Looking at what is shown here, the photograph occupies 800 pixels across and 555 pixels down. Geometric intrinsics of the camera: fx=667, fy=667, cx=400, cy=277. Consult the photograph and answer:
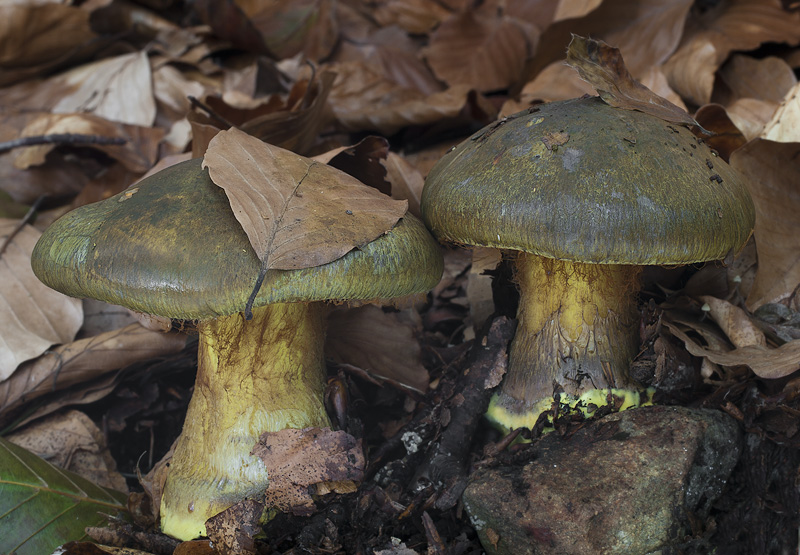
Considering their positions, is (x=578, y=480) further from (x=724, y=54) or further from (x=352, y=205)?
(x=724, y=54)

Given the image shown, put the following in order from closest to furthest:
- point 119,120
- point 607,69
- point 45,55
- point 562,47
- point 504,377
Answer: point 607,69, point 504,377, point 562,47, point 119,120, point 45,55

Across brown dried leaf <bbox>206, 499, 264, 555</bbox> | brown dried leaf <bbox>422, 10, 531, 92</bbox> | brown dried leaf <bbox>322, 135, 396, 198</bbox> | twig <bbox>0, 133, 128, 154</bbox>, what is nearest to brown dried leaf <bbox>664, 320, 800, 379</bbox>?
brown dried leaf <bbox>322, 135, 396, 198</bbox>

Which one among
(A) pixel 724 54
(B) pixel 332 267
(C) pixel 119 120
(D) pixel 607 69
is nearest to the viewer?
(B) pixel 332 267

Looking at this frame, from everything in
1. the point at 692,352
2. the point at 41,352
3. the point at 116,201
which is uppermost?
the point at 116,201

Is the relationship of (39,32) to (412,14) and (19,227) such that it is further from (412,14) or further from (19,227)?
(412,14)

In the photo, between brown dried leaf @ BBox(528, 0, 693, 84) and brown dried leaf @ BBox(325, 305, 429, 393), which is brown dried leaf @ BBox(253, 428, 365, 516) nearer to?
brown dried leaf @ BBox(325, 305, 429, 393)

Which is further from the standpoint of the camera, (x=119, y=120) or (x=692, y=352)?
(x=119, y=120)

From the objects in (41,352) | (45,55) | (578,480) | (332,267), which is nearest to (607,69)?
(332,267)

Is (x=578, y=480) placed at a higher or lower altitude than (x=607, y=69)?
lower
